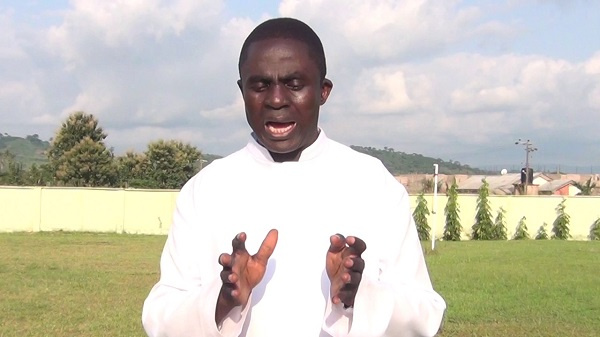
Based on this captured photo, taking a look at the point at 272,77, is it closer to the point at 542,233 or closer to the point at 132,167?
the point at 542,233

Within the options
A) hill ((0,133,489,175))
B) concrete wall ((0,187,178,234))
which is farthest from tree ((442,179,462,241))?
hill ((0,133,489,175))

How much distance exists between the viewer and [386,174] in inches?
79.5

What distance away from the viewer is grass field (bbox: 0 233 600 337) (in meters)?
7.75

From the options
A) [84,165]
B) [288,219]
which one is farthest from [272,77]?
[84,165]

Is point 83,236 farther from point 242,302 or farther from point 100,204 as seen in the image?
point 242,302

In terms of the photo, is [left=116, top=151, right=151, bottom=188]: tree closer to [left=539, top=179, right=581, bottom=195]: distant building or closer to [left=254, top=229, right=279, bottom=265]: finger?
[left=539, top=179, right=581, bottom=195]: distant building

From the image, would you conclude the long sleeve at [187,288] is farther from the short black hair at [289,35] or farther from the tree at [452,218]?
the tree at [452,218]

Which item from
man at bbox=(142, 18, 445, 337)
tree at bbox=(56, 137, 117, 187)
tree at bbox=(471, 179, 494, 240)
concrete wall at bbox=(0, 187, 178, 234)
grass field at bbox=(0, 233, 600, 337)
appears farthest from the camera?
tree at bbox=(56, 137, 117, 187)

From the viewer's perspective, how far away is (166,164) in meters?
38.6

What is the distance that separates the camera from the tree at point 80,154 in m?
33.2

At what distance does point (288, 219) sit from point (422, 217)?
20186 mm

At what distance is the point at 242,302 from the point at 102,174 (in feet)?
110

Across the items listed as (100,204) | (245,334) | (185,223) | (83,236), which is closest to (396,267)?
(245,334)

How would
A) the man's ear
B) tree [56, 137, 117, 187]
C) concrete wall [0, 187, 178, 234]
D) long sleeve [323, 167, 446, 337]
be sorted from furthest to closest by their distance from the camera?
tree [56, 137, 117, 187]
concrete wall [0, 187, 178, 234]
the man's ear
long sleeve [323, 167, 446, 337]
